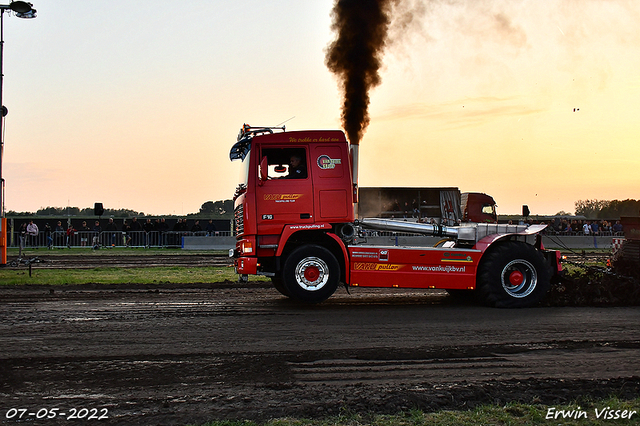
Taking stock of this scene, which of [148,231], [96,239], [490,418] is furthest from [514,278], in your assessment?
[96,239]

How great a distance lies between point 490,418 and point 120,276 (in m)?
13.1

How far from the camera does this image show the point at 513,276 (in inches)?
411

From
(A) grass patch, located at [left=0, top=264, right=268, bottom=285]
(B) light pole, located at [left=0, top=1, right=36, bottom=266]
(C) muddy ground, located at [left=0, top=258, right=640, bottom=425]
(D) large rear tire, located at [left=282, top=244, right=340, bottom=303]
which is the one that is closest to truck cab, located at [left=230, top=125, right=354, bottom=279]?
(D) large rear tire, located at [left=282, top=244, right=340, bottom=303]

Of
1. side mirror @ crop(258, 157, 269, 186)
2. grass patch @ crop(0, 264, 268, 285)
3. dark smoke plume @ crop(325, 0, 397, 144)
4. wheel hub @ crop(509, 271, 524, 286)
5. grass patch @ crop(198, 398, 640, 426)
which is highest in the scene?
dark smoke plume @ crop(325, 0, 397, 144)

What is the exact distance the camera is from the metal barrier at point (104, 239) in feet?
98.7

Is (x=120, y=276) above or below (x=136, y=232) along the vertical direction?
below

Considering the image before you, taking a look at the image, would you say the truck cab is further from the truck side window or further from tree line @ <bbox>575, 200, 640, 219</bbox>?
tree line @ <bbox>575, 200, 640, 219</bbox>

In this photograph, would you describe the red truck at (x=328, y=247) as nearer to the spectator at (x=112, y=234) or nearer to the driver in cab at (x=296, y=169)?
the driver in cab at (x=296, y=169)

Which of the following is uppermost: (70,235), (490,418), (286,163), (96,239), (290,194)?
(286,163)

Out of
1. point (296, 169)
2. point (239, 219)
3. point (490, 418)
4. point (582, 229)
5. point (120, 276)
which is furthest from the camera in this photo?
point (582, 229)

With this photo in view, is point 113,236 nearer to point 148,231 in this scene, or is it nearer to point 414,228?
point 148,231

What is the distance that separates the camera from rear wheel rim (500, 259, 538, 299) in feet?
34.1

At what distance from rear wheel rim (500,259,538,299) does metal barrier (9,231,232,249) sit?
22.6m

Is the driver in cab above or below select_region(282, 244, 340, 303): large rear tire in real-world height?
above
